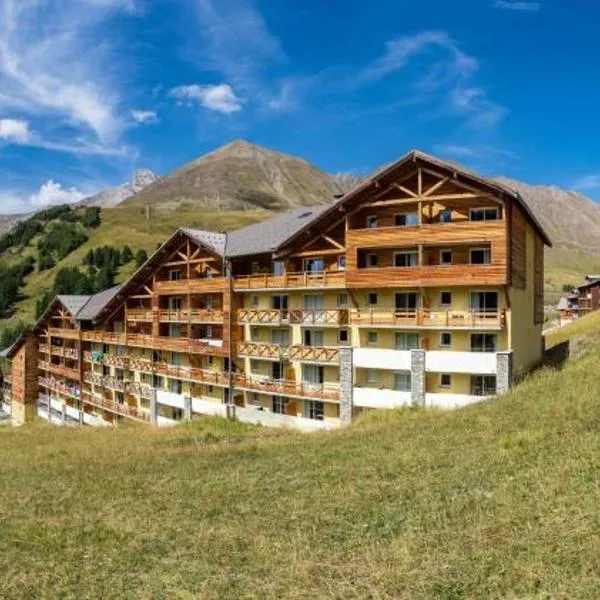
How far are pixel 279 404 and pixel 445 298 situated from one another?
15.1 metres

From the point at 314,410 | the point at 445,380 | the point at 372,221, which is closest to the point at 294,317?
the point at 314,410

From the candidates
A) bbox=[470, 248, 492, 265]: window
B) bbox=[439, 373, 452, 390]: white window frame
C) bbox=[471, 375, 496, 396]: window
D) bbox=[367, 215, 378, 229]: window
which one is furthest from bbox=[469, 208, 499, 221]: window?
bbox=[439, 373, 452, 390]: white window frame

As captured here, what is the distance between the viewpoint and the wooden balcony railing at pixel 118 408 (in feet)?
168

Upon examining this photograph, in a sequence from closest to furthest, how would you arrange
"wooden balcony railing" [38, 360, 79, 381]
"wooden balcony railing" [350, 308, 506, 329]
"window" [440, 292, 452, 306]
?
"wooden balcony railing" [350, 308, 506, 329] < "window" [440, 292, 452, 306] < "wooden balcony railing" [38, 360, 79, 381]

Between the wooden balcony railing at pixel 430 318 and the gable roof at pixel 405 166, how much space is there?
6.53 metres

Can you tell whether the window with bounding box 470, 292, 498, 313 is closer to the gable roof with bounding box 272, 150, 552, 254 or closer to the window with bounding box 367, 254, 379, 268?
the gable roof with bounding box 272, 150, 552, 254

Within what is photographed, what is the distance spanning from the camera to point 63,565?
11836 millimetres

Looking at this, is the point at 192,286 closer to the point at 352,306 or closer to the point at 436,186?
the point at 352,306

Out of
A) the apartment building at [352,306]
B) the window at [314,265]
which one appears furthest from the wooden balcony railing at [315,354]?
the window at [314,265]

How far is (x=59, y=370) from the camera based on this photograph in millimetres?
64500

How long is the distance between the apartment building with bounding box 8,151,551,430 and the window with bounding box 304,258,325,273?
10cm

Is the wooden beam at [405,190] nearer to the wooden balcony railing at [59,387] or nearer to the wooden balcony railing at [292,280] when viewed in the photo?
the wooden balcony railing at [292,280]

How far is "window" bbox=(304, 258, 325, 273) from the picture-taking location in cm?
3811

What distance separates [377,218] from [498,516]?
1036 inches
